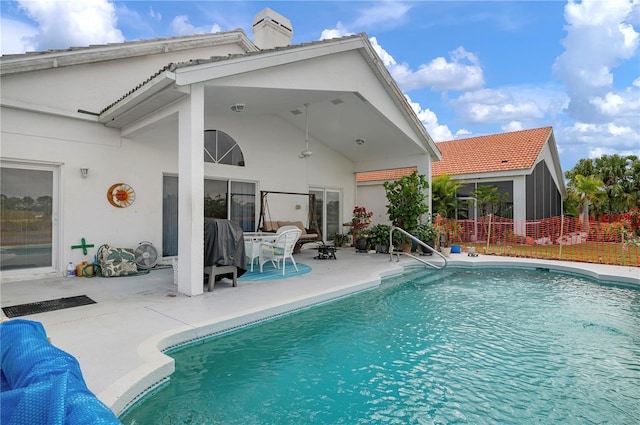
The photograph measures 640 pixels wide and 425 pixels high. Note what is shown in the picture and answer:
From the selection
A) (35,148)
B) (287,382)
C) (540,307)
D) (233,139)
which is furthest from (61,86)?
(540,307)

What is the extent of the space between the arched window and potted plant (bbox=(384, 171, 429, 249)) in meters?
5.49

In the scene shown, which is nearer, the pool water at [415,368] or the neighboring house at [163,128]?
the pool water at [415,368]

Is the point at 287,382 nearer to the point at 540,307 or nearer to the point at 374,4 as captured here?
the point at 540,307

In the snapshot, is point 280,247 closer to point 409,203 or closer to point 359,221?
point 409,203

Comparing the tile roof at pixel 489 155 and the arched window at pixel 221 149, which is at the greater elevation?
the tile roof at pixel 489 155

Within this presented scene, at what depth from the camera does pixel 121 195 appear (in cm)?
852

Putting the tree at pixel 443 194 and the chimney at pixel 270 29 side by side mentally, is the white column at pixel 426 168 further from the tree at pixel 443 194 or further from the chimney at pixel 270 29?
the chimney at pixel 270 29

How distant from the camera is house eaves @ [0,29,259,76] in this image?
6898 millimetres

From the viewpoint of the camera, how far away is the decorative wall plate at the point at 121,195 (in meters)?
8.42

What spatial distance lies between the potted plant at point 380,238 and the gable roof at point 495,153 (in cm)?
664

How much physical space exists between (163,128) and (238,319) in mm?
6376

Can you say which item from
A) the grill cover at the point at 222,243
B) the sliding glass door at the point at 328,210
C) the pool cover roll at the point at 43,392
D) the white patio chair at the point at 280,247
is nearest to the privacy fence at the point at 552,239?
the sliding glass door at the point at 328,210

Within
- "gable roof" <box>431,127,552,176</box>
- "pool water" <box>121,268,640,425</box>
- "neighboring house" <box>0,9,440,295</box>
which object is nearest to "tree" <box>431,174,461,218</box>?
"gable roof" <box>431,127,552,176</box>

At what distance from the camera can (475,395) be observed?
3451mm
